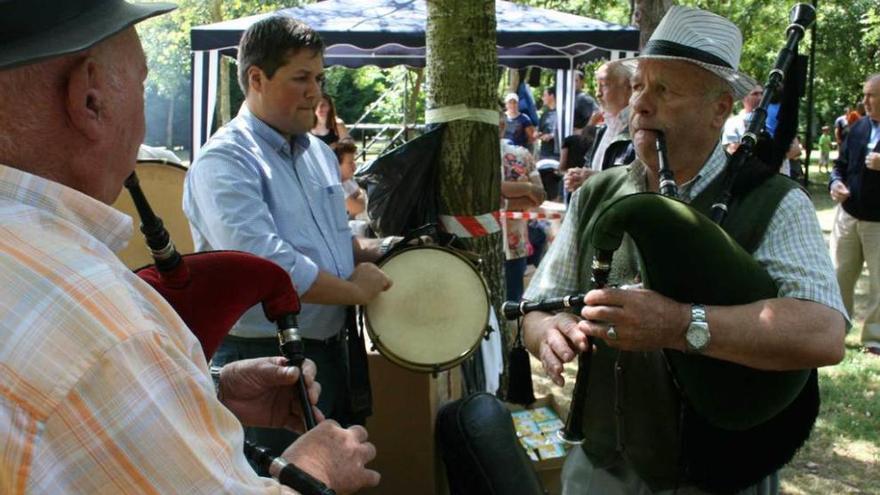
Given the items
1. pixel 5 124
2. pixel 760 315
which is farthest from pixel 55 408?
pixel 760 315

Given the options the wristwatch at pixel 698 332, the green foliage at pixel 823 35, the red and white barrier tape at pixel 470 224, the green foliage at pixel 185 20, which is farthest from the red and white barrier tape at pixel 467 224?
the green foliage at pixel 185 20

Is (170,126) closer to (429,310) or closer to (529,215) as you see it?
(529,215)

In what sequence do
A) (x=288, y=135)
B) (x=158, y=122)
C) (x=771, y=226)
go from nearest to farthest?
1. (x=771, y=226)
2. (x=288, y=135)
3. (x=158, y=122)

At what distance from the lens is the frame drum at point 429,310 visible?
118 inches

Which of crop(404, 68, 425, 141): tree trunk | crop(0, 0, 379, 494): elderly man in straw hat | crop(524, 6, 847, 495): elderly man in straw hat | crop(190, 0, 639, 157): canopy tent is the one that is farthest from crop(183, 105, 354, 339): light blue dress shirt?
crop(404, 68, 425, 141): tree trunk

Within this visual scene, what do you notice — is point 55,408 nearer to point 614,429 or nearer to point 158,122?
point 614,429

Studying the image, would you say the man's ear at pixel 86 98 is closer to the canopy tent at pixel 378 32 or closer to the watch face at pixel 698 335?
the watch face at pixel 698 335

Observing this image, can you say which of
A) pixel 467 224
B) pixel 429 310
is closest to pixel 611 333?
pixel 429 310

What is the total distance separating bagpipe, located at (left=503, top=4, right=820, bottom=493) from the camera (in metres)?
1.71

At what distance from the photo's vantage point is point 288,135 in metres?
2.96

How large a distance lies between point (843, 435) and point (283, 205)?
3880mm

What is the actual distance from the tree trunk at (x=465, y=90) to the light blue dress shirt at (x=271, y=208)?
2.66ft

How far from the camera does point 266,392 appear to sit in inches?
74.0

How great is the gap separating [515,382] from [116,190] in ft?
4.98
